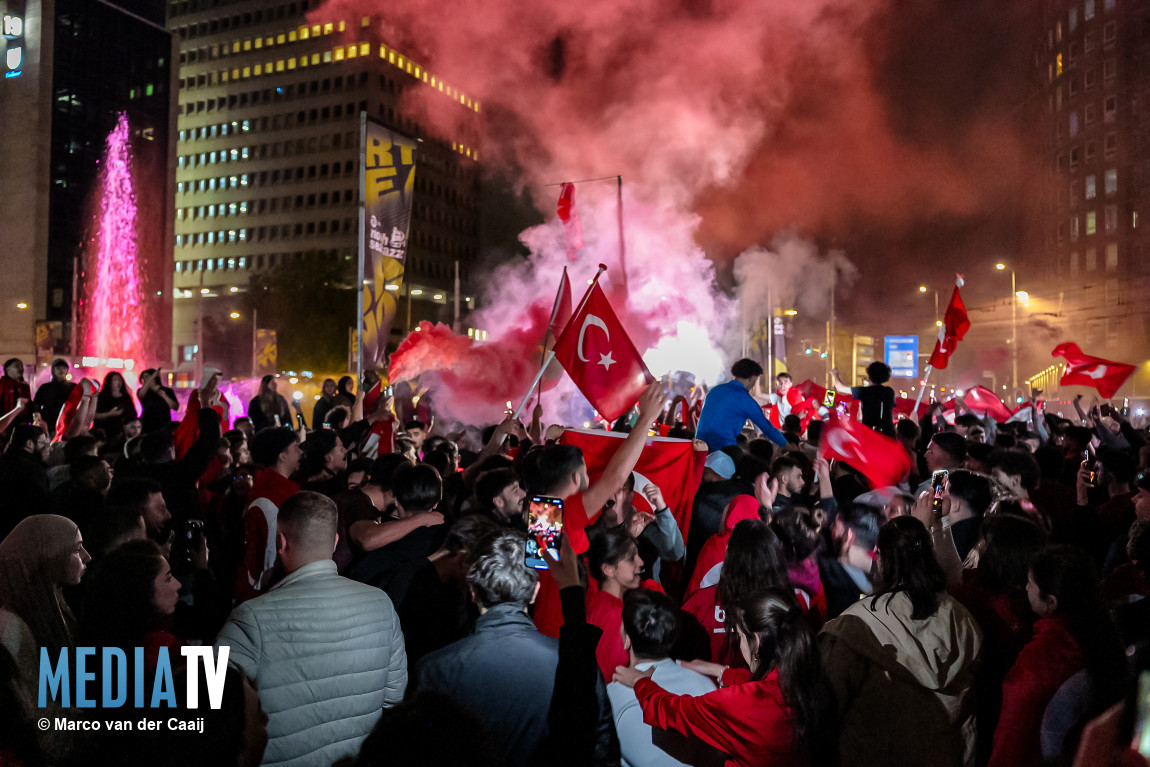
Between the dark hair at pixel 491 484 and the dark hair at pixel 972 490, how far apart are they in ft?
9.45

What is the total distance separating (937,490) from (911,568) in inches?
78.2

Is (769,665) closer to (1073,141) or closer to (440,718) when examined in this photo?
(440,718)

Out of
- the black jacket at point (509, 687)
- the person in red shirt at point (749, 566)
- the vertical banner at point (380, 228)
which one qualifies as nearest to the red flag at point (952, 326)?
the vertical banner at point (380, 228)

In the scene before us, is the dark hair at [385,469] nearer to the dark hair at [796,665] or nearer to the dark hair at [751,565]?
the dark hair at [751,565]

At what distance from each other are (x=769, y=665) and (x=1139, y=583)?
251 centimetres

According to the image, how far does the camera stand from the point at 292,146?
111062 mm

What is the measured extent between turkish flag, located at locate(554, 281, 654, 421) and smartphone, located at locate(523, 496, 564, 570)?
175 inches

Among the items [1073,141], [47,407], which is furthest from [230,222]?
[47,407]

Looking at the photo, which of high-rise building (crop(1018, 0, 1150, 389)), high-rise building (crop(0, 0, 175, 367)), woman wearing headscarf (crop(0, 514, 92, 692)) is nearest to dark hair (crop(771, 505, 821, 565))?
woman wearing headscarf (crop(0, 514, 92, 692))

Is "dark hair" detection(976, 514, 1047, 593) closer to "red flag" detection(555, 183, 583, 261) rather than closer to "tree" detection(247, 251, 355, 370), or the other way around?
"red flag" detection(555, 183, 583, 261)

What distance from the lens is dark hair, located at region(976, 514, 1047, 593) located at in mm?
4531

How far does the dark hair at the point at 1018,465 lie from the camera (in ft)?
22.8

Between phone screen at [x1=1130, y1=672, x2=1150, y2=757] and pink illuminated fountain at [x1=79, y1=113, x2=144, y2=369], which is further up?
pink illuminated fountain at [x1=79, y1=113, x2=144, y2=369]

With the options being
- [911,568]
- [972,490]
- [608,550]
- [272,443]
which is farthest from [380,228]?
[911,568]
